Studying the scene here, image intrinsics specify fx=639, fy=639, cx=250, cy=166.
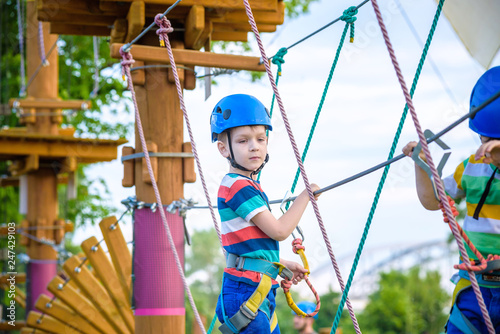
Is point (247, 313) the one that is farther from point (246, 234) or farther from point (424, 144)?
point (424, 144)

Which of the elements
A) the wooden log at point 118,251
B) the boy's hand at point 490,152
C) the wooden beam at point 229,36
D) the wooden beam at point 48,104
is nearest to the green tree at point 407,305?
the wooden beam at point 48,104

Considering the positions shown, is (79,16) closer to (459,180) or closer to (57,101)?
(459,180)

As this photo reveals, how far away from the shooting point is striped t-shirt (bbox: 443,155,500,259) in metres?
2.41

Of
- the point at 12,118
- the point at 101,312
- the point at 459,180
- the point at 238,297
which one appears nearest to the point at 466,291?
the point at 459,180

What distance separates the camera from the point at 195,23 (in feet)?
14.1

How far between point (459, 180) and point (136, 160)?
264cm

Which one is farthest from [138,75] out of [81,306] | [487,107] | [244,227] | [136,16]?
[487,107]

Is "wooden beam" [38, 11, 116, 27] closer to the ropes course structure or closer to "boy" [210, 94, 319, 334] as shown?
the ropes course structure

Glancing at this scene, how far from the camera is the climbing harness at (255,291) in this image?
2.59m

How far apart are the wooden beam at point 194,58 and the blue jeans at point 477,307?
225 centimetres

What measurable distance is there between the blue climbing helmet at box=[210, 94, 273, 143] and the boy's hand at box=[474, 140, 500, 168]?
929 mm

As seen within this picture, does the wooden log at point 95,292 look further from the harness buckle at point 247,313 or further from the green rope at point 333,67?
the harness buckle at point 247,313

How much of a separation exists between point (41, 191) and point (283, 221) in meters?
7.18

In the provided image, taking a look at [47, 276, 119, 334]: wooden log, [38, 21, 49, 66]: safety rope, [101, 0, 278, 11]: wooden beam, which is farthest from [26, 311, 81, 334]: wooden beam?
[38, 21, 49, 66]: safety rope
